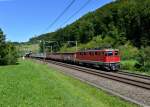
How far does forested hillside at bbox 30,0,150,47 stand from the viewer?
133550 millimetres

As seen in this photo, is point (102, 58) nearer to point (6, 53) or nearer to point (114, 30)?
point (6, 53)

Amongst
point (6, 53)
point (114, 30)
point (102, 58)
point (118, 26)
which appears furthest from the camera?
point (118, 26)

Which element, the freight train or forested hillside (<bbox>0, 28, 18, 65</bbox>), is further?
forested hillside (<bbox>0, 28, 18, 65</bbox>)

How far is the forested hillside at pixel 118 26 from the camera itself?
438 ft

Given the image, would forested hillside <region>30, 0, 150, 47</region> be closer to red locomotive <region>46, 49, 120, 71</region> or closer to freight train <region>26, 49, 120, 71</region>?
red locomotive <region>46, 49, 120, 71</region>

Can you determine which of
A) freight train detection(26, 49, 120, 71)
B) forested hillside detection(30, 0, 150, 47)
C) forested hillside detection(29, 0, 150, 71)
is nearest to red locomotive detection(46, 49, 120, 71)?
freight train detection(26, 49, 120, 71)

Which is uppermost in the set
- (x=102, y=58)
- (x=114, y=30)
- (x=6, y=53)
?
(x=114, y=30)

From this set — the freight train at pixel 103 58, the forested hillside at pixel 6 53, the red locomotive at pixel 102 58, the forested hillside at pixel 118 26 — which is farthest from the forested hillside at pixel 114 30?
the freight train at pixel 103 58

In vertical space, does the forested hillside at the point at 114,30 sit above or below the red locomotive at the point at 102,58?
above

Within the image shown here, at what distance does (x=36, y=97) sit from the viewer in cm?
1841

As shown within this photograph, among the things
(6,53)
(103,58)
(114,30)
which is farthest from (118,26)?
(103,58)

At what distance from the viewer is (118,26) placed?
502 feet

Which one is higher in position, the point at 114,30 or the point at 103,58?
the point at 114,30

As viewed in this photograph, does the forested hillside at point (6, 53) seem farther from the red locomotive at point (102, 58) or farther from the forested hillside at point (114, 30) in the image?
the forested hillside at point (114, 30)
